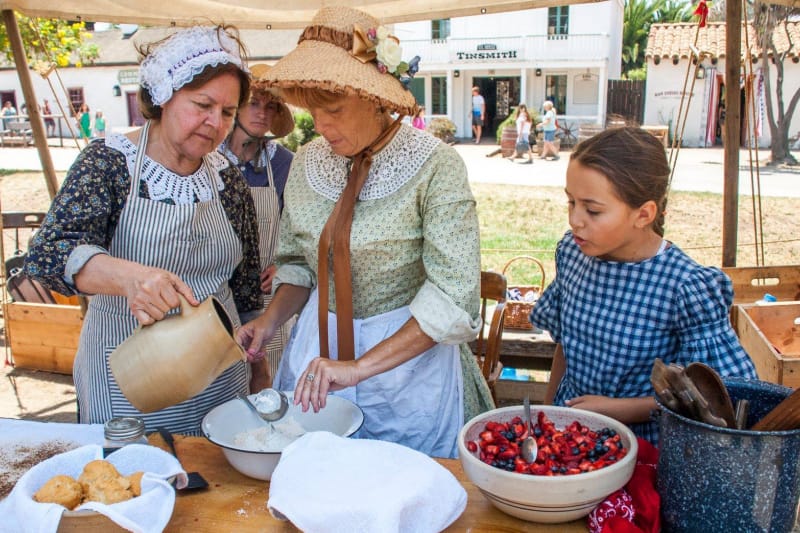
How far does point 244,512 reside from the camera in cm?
139

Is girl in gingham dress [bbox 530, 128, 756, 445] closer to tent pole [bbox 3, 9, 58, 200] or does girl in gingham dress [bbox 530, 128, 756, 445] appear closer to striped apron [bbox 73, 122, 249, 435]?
striped apron [bbox 73, 122, 249, 435]

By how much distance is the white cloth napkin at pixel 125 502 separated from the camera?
1.16 metres

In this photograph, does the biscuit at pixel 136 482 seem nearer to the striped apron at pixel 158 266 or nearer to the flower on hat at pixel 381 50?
the striped apron at pixel 158 266

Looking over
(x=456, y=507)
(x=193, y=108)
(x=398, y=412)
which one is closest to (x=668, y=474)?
(x=456, y=507)

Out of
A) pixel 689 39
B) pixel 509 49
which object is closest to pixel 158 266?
pixel 689 39

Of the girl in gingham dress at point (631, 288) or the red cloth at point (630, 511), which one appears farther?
the girl in gingham dress at point (631, 288)

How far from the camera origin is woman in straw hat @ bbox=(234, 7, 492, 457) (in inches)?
67.1

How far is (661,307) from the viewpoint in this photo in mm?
1608

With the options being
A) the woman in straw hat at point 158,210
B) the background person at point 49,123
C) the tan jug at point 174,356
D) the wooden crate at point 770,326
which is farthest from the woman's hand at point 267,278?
the background person at point 49,123

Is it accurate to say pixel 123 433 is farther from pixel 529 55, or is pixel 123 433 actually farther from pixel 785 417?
pixel 529 55

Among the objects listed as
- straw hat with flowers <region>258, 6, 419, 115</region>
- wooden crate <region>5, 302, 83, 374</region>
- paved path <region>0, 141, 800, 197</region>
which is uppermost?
straw hat with flowers <region>258, 6, 419, 115</region>

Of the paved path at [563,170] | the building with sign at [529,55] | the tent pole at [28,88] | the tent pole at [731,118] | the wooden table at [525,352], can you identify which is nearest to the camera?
the tent pole at [731,118]

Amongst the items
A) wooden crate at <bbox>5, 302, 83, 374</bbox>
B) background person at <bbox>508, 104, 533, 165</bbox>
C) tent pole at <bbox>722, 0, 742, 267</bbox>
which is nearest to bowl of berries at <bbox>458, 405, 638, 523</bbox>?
tent pole at <bbox>722, 0, 742, 267</bbox>

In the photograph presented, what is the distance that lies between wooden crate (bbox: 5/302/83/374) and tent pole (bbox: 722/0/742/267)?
397 cm
